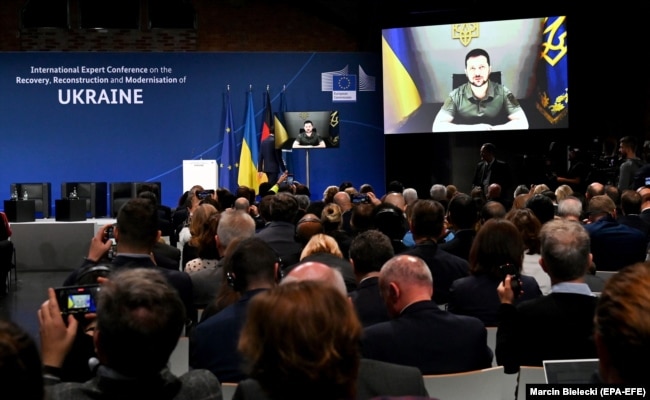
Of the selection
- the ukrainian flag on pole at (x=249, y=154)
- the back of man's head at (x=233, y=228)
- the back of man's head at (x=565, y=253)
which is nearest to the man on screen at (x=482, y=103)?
the ukrainian flag on pole at (x=249, y=154)

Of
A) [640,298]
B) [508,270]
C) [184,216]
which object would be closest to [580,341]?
[508,270]

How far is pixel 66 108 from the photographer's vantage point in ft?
48.8

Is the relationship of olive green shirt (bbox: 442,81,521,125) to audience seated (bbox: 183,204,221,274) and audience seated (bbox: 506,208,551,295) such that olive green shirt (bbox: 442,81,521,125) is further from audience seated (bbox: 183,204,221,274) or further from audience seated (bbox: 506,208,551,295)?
audience seated (bbox: 183,204,221,274)

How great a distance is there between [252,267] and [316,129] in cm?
1077

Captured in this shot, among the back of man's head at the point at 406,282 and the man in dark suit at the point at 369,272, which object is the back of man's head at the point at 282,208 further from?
the back of man's head at the point at 406,282

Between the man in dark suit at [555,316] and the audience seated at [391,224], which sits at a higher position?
the audience seated at [391,224]

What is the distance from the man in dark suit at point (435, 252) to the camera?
488cm

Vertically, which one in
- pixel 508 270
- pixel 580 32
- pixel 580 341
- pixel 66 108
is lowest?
pixel 580 341

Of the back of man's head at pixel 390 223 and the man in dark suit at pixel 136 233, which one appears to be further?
the back of man's head at pixel 390 223

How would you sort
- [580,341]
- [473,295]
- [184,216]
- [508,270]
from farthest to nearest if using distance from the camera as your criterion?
[184,216], [473,295], [508,270], [580,341]

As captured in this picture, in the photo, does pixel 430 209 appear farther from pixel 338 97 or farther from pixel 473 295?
pixel 338 97

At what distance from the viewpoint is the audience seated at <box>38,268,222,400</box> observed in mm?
1864

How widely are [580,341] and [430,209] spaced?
216 centimetres

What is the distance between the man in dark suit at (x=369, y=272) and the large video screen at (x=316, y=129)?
→ 32.3ft
